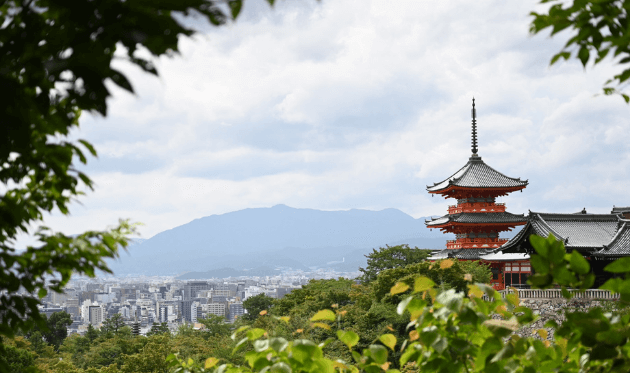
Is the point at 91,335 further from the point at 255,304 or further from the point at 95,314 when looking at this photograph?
the point at 95,314

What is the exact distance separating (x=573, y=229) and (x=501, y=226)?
6.13 m

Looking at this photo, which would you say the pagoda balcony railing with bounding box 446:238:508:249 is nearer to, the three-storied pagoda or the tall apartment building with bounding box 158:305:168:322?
the three-storied pagoda

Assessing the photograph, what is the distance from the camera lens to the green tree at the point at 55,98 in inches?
39.3

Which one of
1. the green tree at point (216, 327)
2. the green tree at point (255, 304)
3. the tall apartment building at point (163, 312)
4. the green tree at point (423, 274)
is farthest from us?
the tall apartment building at point (163, 312)

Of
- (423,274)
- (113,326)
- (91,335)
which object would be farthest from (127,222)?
(113,326)

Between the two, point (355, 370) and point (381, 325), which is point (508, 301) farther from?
point (381, 325)

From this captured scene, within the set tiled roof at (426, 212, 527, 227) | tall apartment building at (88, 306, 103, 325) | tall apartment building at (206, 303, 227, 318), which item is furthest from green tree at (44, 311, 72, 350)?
tall apartment building at (206, 303, 227, 318)

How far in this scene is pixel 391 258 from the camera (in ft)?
113

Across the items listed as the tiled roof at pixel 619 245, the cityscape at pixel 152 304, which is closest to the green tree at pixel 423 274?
the tiled roof at pixel 619 245

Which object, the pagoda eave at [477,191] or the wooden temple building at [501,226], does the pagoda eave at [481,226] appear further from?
the pagoda eave at [477,191]

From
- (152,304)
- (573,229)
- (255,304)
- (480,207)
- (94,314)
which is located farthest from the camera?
(152,304)

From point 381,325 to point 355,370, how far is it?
1534cm

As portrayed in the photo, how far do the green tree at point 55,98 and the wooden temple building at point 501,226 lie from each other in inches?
721

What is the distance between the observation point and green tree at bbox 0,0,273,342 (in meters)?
1.00
